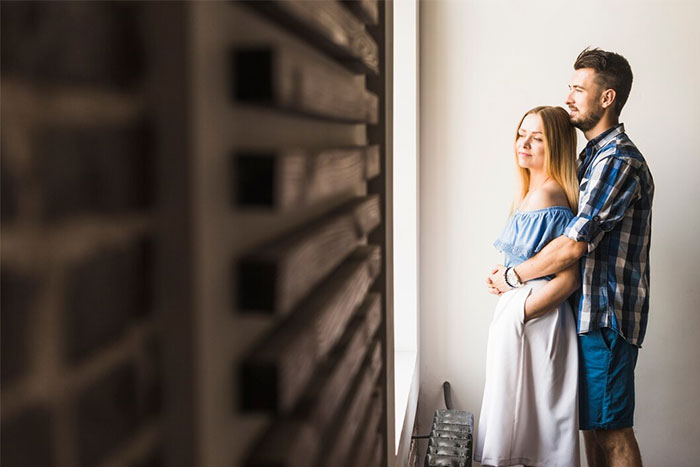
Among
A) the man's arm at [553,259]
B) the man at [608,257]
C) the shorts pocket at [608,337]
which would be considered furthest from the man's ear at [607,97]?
the shorts pocket at [608,337]

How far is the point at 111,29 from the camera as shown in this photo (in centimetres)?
26

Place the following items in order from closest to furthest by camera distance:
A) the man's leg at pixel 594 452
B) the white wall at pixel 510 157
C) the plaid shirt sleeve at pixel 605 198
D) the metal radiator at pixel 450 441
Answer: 1. the metal radiator at pixel 450 441
2. the plaid shirt sleeve at pixel 605 198
3. the man's leg at pixel 594 452
4. the white wall at pixel 510 157

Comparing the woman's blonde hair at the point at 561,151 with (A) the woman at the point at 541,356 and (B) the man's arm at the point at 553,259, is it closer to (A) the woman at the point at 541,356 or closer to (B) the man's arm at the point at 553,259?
(A) the woman at the point at 541,356

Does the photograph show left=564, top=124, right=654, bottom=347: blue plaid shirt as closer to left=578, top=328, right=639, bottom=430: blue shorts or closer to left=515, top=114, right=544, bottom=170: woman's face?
left=578, top=328, right=639, bottom=430: blue shorts

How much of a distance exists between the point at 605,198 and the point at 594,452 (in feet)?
3.11

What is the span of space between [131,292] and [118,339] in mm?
18

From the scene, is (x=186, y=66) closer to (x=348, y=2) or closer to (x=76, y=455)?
(x=76, y=455)

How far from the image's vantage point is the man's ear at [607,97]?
94.5 inches

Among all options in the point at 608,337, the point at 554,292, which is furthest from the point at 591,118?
the point at 608,337

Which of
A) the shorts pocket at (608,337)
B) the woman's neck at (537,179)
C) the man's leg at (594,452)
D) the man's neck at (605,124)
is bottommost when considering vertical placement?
the man's leg at (594,452)

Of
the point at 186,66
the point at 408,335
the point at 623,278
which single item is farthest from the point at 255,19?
the point at 408,335

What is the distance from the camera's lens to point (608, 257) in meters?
2.33

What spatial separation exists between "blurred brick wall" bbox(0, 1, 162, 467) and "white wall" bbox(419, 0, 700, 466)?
2.93 m

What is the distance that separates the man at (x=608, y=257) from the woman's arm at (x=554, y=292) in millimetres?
35
